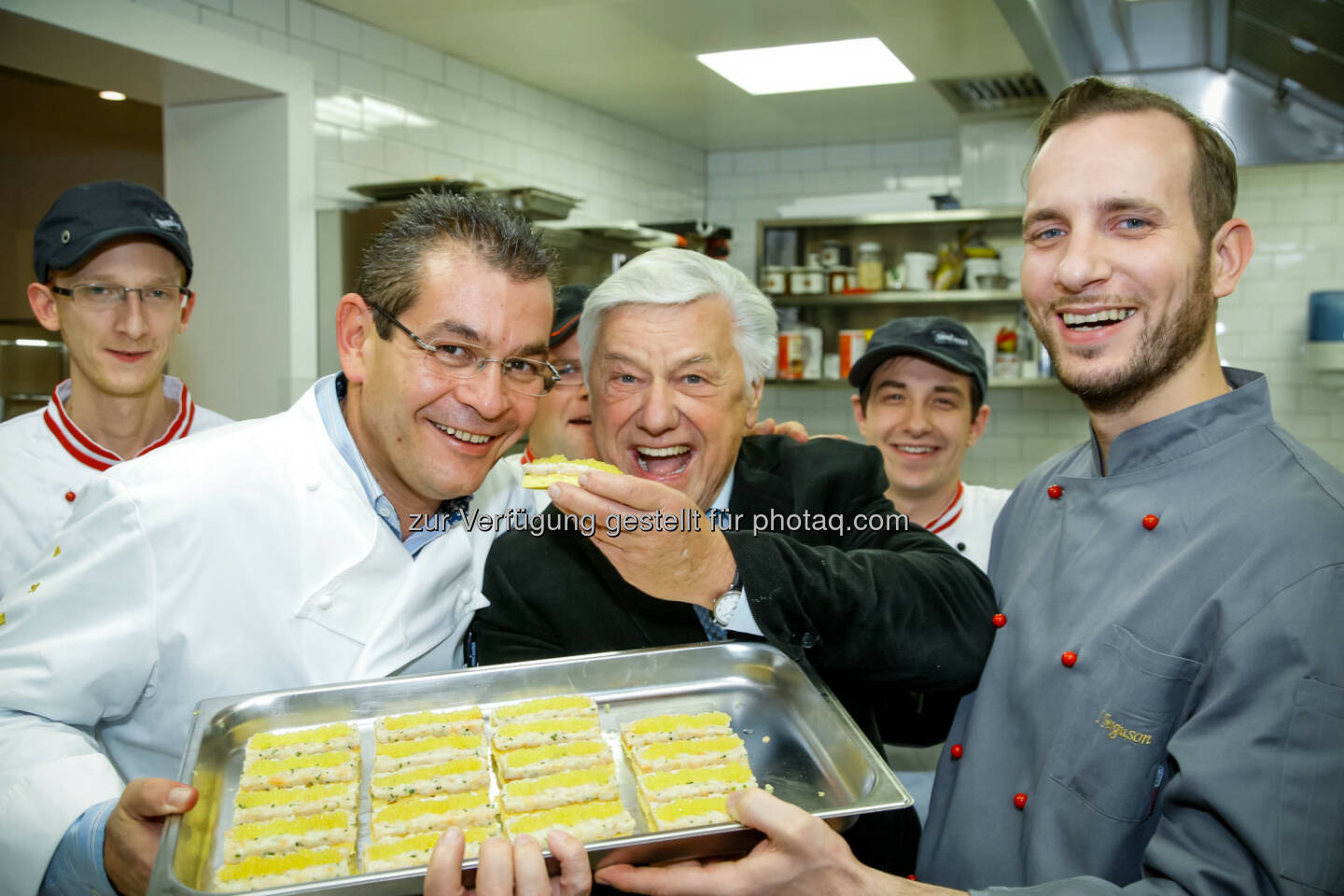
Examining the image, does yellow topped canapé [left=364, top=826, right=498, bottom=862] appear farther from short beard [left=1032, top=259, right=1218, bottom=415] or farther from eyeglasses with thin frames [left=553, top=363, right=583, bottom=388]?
eyeglasses with thin frames [left=553, top=363, right=583, bottom=388]

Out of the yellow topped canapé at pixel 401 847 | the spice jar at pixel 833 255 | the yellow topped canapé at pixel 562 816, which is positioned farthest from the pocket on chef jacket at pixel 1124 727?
the spice jar at pixel 833 255

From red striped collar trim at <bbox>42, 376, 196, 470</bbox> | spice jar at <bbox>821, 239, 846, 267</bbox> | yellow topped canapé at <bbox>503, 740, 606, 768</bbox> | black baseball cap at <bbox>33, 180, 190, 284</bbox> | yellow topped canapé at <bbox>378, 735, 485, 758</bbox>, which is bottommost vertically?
yellow topped canapé at <bbox>503, 740, 606, 768</bbox>

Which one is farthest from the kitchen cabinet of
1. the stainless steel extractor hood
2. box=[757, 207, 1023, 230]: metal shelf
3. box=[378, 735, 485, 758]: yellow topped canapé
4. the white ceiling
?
box=[378, 735, 485, 758]: yellow topped canapé

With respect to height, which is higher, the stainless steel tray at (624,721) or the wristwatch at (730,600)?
the wristwatch at (730,600)

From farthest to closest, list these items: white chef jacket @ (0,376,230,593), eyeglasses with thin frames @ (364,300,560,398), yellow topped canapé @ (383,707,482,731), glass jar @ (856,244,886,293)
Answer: glass jar @ (856,244,886,293) < white chef jacket @ (0,376,230,593) < eyeglasses with thin frames @ (364,300,560,398) < yellow topped canapé @ (383,707,482,731)

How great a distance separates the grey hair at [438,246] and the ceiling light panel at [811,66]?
3.35 m

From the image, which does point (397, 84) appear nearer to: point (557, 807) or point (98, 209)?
point (98, 209)

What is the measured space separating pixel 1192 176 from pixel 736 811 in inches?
48.5

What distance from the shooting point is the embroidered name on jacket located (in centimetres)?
142

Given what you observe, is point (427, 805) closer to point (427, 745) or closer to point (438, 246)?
point (427, 745)

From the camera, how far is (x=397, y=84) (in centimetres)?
491

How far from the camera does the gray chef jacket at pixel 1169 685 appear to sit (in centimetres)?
125

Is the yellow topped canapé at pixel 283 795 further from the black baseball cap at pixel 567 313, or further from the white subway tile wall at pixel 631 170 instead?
the white subway tile wall at pixel 631 170

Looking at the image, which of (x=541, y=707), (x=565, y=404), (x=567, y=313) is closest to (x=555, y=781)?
(x=541, y=707)
